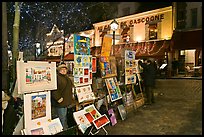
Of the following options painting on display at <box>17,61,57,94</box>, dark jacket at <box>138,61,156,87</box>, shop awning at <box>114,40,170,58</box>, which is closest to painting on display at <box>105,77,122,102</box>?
dark jacket at <box>138,61,156,87</box>

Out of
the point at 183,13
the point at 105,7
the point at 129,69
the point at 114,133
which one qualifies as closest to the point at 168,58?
the point at 183,13

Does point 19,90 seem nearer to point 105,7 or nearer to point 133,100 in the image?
point 133,100

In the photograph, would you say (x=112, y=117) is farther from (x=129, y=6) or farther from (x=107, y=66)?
(x=129, y=6)

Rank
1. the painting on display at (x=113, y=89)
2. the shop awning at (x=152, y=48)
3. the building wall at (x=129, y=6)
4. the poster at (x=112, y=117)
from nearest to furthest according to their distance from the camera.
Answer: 1. the poster at (x=112, y=117)
2. the painting on display at (x=113, y=89)
3. the shop awning at (x=152, y=48)
4. the building wall at (x=129, y=6)

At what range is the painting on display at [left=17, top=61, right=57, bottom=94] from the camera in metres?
3.71

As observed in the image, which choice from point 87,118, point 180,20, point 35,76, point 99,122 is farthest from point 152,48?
point 35,76

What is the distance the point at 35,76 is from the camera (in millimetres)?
3973

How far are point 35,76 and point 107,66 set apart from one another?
2.85 metres

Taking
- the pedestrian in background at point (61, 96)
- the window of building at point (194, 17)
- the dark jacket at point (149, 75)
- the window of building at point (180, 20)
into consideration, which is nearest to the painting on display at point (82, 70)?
the pedestrian in background at point (61, 96)

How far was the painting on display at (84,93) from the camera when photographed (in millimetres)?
5239

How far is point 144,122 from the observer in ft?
19.3

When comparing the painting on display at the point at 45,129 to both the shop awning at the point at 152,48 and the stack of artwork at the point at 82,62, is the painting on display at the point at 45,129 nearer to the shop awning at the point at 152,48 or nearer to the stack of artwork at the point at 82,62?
the stack of artwork at the point at 82,62

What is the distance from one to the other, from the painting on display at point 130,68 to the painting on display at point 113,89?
0.77 metres

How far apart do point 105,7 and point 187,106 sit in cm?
1323
